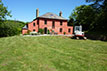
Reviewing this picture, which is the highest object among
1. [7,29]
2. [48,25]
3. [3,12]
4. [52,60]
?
[3,12]

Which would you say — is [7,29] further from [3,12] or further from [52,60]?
[52,60]

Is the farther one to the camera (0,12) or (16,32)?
(16,32)

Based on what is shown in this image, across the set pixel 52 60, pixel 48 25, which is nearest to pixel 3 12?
pixel 48 25

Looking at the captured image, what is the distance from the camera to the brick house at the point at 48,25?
84.0 feet

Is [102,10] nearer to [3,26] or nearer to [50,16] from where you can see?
[50,16]

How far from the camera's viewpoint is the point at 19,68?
3705 mm

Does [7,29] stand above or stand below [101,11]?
below

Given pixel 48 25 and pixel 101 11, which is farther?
pixel 48 25

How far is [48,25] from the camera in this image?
27.3 m

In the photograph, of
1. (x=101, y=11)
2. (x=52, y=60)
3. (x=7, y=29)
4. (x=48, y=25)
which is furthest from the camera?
(x=48, y=25)

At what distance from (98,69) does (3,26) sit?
20926 mm

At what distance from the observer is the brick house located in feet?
Result: 84.0

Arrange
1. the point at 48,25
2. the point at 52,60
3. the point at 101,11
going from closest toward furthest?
the point at 52,60, the point at 101,11, the point at 48,25

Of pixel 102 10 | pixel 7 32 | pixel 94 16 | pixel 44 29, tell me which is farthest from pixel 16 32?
pixel 102 10
